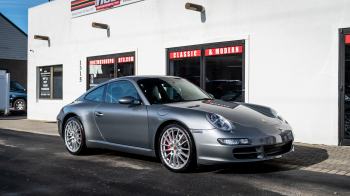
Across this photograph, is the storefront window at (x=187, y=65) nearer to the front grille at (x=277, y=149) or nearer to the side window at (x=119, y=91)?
the side window at (x=119, y=91)

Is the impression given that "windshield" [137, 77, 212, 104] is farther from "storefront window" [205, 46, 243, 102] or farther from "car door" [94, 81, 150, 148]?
"storefront window" [205, 46, 243, 102]

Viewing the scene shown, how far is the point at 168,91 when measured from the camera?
18.5 ft

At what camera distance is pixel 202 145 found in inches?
179

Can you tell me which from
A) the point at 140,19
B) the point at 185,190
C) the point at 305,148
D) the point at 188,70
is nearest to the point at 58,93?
the point at 140,19

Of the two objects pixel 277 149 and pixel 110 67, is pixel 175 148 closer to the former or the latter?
pixel 277 149

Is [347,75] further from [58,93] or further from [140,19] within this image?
[58,93]

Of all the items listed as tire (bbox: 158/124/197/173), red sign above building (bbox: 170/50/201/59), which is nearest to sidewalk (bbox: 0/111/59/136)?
red sign above building (bbox: 170/50/201/59)

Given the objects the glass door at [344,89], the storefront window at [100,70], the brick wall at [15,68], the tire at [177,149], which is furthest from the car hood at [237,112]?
the brick wall at [15,68]

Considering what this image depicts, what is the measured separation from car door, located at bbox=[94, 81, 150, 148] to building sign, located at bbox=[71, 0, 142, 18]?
6.67m

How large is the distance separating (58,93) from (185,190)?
11952 mm

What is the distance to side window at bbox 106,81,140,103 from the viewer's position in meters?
5.75

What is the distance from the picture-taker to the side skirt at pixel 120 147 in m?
5.21

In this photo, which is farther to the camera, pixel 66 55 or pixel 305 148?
pixel 66 55

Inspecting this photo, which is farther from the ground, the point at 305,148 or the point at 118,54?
the point at 118,54
